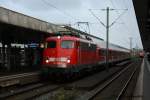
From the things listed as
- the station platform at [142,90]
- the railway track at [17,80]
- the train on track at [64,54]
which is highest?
the train on track at [64,54]

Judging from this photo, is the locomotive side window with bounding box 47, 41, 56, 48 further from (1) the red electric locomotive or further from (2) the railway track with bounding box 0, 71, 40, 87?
(2) the railway track with bounding box 0, 71, 40, 87

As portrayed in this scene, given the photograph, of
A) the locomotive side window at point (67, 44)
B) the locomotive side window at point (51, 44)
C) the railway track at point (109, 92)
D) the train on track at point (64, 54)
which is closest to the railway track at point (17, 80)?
Result: the train on track at point (64, 54)

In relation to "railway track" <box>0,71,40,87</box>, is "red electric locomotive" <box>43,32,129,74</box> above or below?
above

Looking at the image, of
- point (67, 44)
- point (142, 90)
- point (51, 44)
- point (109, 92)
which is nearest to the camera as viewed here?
point (109, 92)

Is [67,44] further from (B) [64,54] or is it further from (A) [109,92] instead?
(A) [109,92]

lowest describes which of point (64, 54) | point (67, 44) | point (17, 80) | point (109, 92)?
point (109, 92)

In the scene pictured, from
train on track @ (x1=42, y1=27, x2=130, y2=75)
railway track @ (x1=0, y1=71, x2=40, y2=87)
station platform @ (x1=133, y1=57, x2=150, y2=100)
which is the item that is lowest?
station platform @ (x1=133, y1=57, x2=150, y2=100)

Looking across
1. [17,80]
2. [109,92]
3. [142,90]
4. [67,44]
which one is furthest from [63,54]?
[142,90]

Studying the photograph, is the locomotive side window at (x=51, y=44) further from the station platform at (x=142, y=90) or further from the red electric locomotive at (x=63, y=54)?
the station platform at (x=142, y=90)

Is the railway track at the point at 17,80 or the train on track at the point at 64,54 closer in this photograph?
the railway track at the point at 17,80

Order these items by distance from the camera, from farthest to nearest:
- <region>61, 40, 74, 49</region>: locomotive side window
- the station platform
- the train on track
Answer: <region>61, 40, 74, 49</region>: locomotive side window < the train on track < the station platform

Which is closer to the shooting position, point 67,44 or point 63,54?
point 63,54

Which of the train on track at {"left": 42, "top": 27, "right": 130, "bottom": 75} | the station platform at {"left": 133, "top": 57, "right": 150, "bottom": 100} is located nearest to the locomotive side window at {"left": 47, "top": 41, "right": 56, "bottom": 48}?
the train on track at {"left": 42, "top": 27, "right": 130, "bottom": 75}

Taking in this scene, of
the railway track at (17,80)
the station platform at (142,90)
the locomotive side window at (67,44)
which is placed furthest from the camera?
the locomotive side window at (67,44)
